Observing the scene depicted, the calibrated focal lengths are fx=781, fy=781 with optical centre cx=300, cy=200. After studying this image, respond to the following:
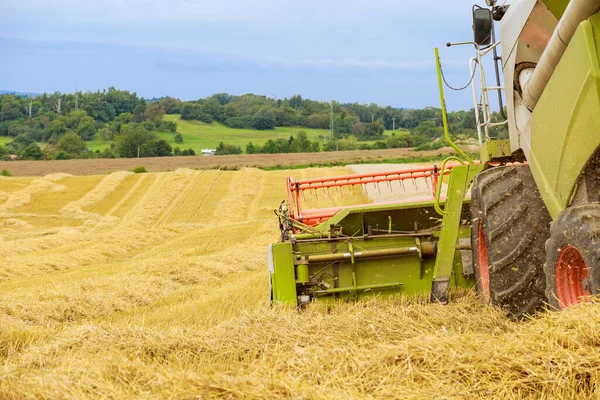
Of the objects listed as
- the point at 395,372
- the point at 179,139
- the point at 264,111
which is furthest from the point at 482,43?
the point at 264,111

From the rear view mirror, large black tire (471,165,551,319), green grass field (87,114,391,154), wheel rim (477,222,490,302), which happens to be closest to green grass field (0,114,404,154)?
green grass field (87,114,391,154)

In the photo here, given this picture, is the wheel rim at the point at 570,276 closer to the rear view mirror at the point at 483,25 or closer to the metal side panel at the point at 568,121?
the metal side panel at the point at 568,121

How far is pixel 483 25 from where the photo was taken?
6.14 metres

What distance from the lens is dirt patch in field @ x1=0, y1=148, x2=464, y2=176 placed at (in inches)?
1571

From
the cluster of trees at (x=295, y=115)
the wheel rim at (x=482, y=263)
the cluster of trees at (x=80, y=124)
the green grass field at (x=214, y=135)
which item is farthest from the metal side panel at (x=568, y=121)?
the cluster of trees at (x=295, y=115)

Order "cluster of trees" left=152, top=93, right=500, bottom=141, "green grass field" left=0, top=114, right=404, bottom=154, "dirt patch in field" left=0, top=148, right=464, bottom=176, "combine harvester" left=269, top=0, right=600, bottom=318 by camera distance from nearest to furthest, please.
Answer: "combine harvester" left=269, top=0, right=600, bottom=318
"dirt patch in field" left=0, top=148, right=464, bottom=176
"green grass field" left=0, top=114, right=404, bottom=154
"cluster of trees" left=152, top=93, right=500, bottom=141

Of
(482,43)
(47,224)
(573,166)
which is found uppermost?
(482,43)

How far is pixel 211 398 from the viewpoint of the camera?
11.5 ft

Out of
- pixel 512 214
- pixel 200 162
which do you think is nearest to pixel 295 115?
pixel 200 162

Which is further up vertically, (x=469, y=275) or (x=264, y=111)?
(x=264, y=111)

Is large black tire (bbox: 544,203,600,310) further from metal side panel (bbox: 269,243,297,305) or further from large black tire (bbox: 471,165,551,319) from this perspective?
metal side panel (bbox: 269,243,297,305)

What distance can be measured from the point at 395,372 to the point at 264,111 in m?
85.7

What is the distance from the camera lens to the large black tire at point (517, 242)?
4.95 m

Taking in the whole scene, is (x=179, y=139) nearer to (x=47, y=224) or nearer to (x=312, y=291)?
(x=47, y=224)
